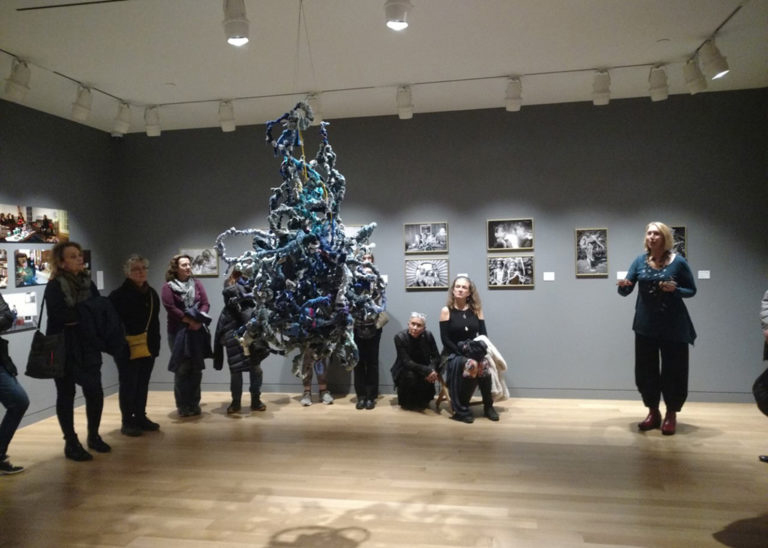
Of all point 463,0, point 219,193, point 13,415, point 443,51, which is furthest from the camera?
point 219,193

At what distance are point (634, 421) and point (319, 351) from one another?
3889 mm

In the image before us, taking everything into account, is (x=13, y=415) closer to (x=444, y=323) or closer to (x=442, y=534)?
(x=442, y=534)

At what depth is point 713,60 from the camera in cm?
440

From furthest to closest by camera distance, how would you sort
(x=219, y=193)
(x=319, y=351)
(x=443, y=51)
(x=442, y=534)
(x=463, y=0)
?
(x=219, y=193), (x=443, y=51), (x=463, y=0), (x=442, y=534), (x=319, y=351)

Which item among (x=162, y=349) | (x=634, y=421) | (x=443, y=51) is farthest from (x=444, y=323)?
(x=162, y=349)

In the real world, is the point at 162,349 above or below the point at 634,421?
above

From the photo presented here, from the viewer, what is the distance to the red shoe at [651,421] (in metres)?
4.92

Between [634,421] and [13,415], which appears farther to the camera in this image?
[634,421]

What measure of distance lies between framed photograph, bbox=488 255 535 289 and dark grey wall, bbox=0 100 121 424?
15.3ft

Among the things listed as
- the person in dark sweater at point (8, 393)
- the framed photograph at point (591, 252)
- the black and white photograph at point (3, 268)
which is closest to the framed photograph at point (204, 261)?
the black and white photograph at point (3, 268)

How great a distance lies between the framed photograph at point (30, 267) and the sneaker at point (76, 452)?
1.92 m

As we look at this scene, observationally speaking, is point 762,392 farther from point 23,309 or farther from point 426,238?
point 23,309

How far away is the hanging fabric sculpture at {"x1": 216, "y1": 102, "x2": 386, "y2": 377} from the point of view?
244 centimetres

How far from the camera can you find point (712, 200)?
587 cm
